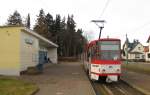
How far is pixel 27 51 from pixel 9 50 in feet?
15.3

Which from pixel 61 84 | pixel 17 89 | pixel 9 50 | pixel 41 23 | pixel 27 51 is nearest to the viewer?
pixel 17 89

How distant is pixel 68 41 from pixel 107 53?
11000 cm

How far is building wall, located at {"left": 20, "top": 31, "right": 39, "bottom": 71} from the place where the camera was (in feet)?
126

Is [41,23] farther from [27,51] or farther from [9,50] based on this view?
[9,50]

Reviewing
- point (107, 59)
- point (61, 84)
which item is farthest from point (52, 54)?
point (61, 84)

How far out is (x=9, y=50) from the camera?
37219 millimetres

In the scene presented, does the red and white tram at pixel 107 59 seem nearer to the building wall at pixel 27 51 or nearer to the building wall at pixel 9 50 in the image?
the building wall at pixel 9 50

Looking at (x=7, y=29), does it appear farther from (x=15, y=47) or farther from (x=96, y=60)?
(x=96, y=60)

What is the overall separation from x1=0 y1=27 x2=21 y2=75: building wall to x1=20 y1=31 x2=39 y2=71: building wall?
2.40ft

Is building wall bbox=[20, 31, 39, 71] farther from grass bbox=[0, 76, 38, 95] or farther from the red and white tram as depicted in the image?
grass bbox=[0, 76, 38, 95]

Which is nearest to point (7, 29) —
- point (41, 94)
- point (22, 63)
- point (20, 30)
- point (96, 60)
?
point (20, 30)

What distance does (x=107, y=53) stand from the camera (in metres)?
28.5

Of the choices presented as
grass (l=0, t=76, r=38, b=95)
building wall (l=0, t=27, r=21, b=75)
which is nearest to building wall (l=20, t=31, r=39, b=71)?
building wall (l=0, t=27, r=21, b=75)

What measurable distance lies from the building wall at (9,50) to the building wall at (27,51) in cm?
73
